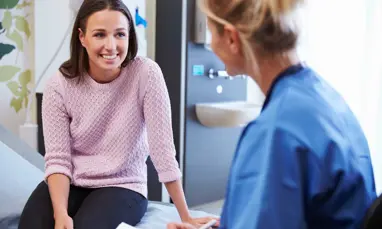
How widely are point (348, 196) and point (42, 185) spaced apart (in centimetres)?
105

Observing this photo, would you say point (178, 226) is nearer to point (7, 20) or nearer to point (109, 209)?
point (109, 209)

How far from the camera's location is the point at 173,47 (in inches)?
109

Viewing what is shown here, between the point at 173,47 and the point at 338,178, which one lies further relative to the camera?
the point at 173,47

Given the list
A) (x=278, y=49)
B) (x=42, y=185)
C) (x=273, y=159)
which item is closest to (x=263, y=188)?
(x=273, y=159)

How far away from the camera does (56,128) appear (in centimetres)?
151

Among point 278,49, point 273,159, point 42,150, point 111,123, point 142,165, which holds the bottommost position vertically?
point 42,150

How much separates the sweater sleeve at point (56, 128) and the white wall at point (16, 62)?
5.13 feet

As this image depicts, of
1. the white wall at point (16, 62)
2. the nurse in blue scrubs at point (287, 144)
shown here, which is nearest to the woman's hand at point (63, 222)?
the nurse in blue scrubs at point (287, 144)

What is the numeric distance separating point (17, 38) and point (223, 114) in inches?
52.8

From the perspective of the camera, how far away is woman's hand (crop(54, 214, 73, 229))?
134 centimetres

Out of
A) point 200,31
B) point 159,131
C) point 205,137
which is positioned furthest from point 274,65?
point 205,137

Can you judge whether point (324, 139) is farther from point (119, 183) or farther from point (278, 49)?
point (119, 183)

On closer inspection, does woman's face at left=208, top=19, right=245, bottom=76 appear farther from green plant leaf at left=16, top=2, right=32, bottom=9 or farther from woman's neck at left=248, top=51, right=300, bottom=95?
green plant leaf at left=16, top=2, right=32, bottom=9

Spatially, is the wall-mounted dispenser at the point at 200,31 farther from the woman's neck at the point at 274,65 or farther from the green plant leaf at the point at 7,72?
the woman's neck at the point at 274,65
